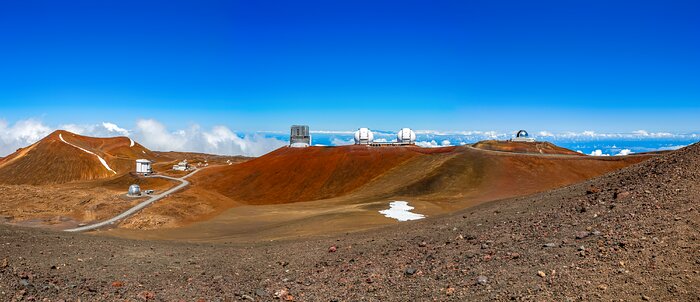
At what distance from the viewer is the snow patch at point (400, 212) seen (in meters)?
39.2

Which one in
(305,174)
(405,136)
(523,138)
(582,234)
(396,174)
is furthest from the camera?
(523,138)

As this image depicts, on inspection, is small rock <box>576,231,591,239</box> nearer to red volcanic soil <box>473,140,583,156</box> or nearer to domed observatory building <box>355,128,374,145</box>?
red volcanic soil <box>473,140,583,156</box>

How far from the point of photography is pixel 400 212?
4234 centimetres

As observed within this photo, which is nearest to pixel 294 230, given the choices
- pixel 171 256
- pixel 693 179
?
pixel 171 256

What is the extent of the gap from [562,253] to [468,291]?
12.4ft

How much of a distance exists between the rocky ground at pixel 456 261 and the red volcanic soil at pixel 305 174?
57289 millimetres

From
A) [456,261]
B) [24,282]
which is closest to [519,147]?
[456,261]

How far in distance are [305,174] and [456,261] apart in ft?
255

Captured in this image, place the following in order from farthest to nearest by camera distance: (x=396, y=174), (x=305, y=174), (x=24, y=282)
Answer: (x=305, y=174)
(x=396, y=174)
(x=24, y=282)

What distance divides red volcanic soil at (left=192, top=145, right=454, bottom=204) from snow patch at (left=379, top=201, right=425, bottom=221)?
30965 mm

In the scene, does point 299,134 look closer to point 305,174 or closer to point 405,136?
point 405,136

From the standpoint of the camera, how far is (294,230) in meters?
33.4

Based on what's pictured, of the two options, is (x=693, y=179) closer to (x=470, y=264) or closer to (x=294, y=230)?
(x=470, y=264)

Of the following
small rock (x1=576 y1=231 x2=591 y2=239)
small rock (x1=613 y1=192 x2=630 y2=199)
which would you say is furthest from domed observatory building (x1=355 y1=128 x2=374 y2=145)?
small rock (x1=576 y1=231 x2=591 y2=239)
